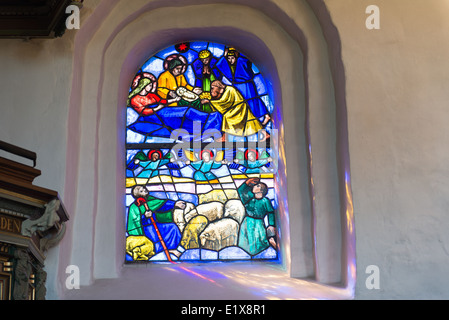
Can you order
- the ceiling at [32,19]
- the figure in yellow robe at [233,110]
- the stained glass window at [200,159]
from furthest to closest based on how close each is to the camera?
the figure in yellow robe at [233,110]
the stained glass window at [200,159]
the ceiling at [32,19]

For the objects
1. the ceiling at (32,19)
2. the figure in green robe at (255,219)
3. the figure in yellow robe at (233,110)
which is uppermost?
the ceiling at (32,19)

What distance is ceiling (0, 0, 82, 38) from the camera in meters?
7.10

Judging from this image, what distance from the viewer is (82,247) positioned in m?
7.60

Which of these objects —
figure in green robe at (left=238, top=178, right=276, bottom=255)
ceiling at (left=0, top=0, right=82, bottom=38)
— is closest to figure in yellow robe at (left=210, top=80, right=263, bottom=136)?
figure in green robe at (left=238, top=178, right=276, bottom=255)

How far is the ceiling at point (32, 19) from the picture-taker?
7102 mm

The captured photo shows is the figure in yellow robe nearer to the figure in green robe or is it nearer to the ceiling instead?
the figure in green robe

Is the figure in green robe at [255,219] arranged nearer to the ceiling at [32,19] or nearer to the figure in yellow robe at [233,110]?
the figure in yellow robe at [233,110]

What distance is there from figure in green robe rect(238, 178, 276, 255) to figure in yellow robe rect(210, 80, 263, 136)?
2.18 ft

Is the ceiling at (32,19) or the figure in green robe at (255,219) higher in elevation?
the ceiling at (32,19)

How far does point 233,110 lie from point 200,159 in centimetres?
77

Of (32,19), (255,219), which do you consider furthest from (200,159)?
(32,19)

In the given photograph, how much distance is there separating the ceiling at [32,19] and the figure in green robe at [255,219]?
2.89m

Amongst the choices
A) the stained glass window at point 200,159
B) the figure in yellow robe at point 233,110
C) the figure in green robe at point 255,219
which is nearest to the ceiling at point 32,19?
the stained glass window at point 200,159

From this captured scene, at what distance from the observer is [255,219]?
8.59 metres
